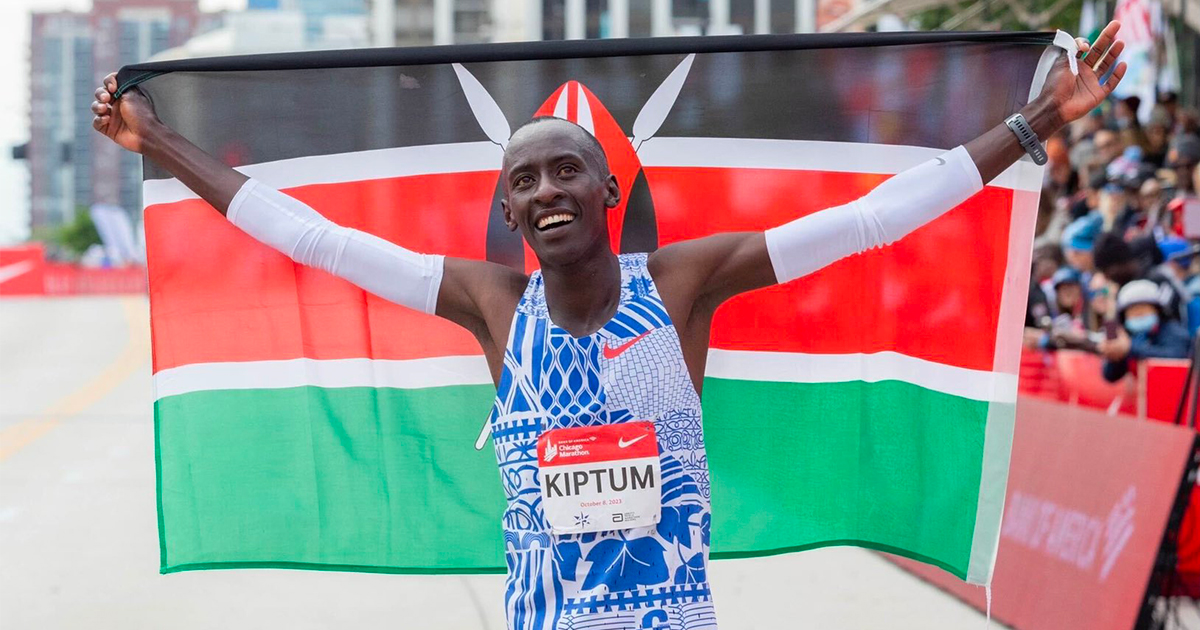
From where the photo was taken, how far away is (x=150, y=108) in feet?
13.6

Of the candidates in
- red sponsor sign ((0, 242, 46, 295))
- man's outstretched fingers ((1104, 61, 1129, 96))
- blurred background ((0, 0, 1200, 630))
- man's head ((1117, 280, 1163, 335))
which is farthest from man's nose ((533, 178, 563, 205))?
red sponsor sign ((0, 242, 46, 295))

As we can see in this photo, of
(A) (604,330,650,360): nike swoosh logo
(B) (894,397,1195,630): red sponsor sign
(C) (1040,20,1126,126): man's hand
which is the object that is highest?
(C) (1040,20,1126,126): man's hand

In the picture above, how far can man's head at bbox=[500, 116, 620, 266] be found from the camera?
3.33 m

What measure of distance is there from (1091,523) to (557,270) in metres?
4.15

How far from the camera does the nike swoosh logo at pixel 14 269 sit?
160 feet

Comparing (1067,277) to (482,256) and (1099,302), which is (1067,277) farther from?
(482,256)

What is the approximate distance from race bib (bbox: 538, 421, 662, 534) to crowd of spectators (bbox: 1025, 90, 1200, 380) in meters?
4.95

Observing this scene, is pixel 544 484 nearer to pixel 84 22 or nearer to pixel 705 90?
pixel 705 90

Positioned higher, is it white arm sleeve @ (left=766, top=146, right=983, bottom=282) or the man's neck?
white arm sleeve @ (left=766, top=146, right=983, bottom=282)

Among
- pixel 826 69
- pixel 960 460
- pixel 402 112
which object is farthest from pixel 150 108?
pixel 960 460

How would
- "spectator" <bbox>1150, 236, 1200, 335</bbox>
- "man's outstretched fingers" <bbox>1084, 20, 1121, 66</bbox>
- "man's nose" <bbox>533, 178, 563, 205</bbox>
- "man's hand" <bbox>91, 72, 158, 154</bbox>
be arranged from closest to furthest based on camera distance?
"man's nose" <bbox>533, 178, 563, 205</bbox>, "man's outstretched fingers" <bbox>1084, 20, 1121, 66</bbox>, "man's hand" <bbox>91, 72, 158, 154</bbox>, "spectator" <bbox>1150, 236, 1200, 335</bbox>

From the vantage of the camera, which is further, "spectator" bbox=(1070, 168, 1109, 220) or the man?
"spectator" bbox=(1070, 168, 1109, 220)

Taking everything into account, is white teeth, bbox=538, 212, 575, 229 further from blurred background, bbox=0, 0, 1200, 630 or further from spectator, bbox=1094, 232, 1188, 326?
spectator, bbox=1094, 232, 1188, 326

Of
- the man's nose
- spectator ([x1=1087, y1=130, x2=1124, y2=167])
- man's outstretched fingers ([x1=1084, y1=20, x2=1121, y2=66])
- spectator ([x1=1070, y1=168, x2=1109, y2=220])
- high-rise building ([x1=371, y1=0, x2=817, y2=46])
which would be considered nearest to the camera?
the man's nose
